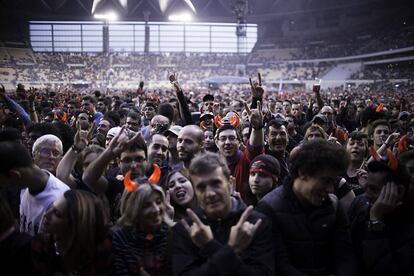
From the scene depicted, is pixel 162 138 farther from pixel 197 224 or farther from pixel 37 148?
pixel 197 224

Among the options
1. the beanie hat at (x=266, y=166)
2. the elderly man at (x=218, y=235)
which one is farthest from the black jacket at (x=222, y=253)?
the beanie hat at (x=266, y=166)

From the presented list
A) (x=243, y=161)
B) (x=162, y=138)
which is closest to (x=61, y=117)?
(x=162, y=138)

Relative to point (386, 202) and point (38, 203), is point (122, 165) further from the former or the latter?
point (386, 202)

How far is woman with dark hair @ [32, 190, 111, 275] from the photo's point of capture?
2.24 metres

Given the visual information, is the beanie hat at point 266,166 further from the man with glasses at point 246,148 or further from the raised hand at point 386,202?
the raised hand at point 386,202

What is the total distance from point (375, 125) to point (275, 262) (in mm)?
4060

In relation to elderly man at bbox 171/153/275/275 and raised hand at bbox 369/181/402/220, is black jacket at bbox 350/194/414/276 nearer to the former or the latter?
raised hand at bbox 369/181/402/220

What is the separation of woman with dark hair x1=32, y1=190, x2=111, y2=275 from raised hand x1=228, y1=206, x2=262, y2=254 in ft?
2.39

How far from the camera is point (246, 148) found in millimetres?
4277

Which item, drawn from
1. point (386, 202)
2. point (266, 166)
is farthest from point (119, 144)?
point (386, 202)

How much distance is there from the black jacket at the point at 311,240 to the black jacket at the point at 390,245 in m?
0.11

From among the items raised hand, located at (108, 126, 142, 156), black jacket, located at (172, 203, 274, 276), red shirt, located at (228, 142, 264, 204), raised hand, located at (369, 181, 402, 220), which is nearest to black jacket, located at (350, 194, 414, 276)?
raised hand, located at (369, 181, 402, 220)

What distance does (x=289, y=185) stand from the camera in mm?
2596

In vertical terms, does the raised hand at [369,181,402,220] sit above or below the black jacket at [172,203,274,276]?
above
